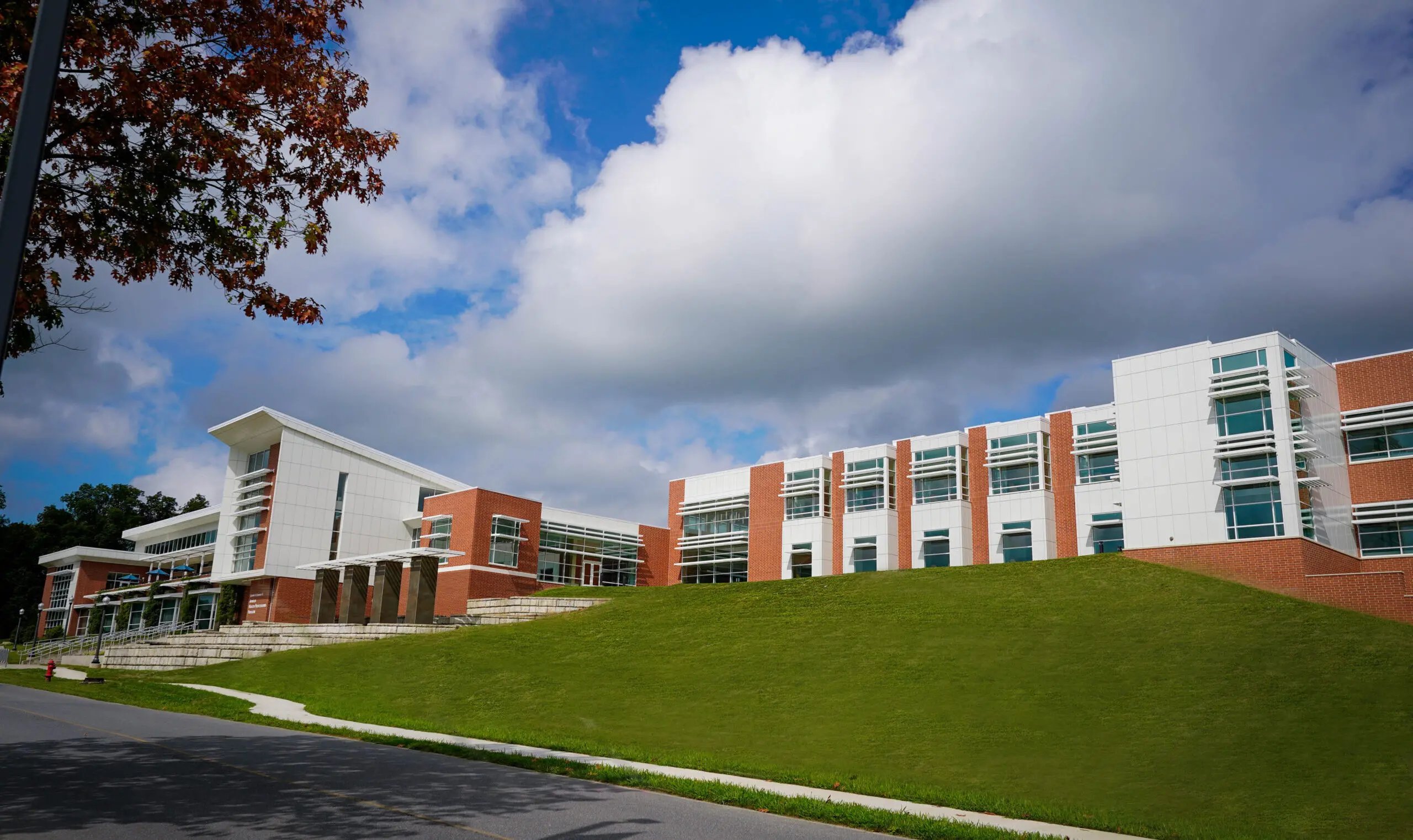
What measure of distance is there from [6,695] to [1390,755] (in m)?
35.2

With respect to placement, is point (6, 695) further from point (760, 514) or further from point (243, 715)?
point (760, 514)

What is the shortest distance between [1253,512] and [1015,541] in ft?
68.4

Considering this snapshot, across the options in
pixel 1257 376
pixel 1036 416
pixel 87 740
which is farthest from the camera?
pixel 1036 416

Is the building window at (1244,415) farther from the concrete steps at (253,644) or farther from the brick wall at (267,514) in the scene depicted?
the brick wall at (267,514)

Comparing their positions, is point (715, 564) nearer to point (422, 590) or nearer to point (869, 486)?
point (869, 486)

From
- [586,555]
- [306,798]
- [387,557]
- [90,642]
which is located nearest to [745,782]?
[306,798]

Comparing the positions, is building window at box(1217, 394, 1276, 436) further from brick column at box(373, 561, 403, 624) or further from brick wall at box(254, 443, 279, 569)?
brick wall at box(254, 443, 279, 569)

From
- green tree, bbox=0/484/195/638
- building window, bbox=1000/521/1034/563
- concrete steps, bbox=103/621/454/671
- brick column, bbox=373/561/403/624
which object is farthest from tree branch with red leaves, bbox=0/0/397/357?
green tree, bbox=0/484/195/638

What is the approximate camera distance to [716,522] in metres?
72.9

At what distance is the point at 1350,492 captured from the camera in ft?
133

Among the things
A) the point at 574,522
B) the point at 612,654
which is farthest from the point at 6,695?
the point at 574,522

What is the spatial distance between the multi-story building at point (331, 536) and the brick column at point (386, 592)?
499 cm

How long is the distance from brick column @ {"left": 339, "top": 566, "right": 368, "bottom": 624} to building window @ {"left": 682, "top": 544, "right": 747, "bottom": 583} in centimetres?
2836

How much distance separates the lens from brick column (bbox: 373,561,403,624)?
48062mm
